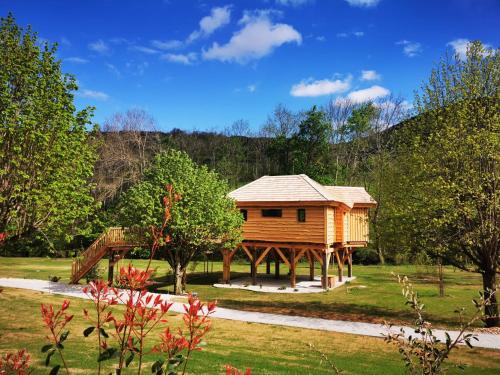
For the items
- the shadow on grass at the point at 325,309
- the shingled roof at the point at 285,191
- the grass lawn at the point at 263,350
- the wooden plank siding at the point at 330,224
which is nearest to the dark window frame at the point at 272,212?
the shingled roof at the point at 285,191

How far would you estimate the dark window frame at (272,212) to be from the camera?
29095mm

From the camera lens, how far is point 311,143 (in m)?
54.7

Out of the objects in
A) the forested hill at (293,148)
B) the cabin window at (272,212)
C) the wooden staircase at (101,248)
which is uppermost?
the forested hill at (293,148)

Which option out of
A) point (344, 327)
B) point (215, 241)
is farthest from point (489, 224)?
point (215, 241)

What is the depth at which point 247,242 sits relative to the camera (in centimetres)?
3017

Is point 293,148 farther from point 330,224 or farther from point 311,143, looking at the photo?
point 330,224

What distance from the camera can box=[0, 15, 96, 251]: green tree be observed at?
11508 millimetres

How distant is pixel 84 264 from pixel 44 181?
658 inches

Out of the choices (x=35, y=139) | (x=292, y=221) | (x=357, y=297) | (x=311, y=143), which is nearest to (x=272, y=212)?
(x=292, y=221)

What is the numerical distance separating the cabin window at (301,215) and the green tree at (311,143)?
80.3 feet

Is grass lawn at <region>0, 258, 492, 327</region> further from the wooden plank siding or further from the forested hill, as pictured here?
the forested hill

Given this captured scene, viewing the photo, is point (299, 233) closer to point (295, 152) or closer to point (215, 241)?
point (215, 241)

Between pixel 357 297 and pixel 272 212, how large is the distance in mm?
8358

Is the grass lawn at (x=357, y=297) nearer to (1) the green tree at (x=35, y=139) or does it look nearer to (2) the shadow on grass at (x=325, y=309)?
(2) the shadow on grass at (x=325, y=309)
